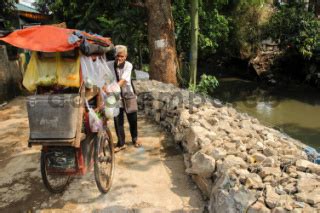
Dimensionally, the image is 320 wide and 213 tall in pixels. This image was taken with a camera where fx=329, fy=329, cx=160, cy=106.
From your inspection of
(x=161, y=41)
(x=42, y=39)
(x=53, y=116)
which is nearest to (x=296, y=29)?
(x=161, y=41)

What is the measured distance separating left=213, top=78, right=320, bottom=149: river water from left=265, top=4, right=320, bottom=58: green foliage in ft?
6.92

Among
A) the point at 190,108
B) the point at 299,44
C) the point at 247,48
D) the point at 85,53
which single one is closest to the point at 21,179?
the point at 85,53

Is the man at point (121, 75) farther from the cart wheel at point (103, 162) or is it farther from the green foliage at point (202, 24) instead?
the green foliage at point (202, 24)

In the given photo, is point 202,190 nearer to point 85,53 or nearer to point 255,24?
point 85,53

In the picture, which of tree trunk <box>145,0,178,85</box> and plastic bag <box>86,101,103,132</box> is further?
tree trunk <box>145,0,178,85</box>

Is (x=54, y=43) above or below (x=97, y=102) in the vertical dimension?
above

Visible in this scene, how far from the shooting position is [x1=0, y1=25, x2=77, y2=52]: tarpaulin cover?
3.52m

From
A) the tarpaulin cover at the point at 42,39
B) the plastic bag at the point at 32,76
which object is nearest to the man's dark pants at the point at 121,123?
the plastic bag at the point at 32,76

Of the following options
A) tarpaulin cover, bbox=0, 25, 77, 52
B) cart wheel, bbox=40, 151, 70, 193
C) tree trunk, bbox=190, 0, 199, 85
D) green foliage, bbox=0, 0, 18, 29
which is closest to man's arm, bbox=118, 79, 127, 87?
tarpaulin cover, bbox=0, 25, 77, 52

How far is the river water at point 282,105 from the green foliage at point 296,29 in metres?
2.11

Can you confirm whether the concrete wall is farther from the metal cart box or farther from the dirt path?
the metal cart box

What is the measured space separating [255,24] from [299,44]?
2.62 m

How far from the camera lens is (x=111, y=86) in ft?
15.6

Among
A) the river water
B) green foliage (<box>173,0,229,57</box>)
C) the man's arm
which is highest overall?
green foliage (<box>173,0,229,57</box>)
